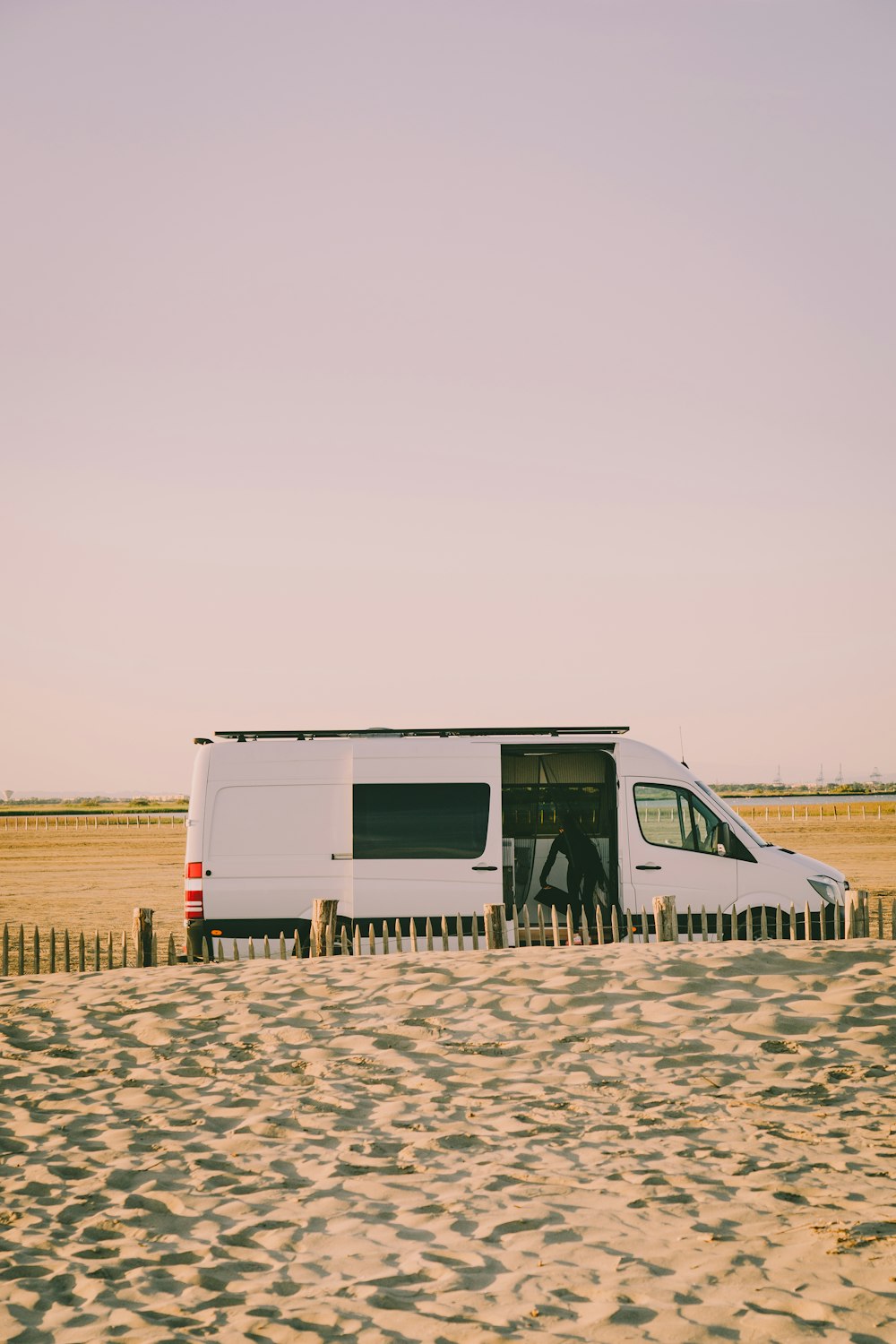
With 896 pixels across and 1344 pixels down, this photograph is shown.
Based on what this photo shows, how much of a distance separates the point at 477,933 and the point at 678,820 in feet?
7.51

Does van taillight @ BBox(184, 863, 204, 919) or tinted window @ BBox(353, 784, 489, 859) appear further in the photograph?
tinted window @ BBox(353, 784, 489, 859)

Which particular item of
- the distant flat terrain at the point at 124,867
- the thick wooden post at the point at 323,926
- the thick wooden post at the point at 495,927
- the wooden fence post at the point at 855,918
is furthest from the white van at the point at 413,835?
the distant flat terrain at the point at 124,867

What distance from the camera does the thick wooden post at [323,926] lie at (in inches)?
372

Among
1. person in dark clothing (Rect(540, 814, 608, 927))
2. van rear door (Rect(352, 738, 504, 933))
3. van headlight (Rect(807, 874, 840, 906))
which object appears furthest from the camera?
person in dark clothing (Rect(540, 814, 608, 927))

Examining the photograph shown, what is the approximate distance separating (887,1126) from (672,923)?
384cm

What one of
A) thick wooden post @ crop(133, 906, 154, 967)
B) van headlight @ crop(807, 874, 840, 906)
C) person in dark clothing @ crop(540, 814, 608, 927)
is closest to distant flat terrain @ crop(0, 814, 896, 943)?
thick wooden post @ crop(133, 906, 154, 967)

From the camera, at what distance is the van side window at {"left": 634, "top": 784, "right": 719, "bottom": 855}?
10.4 m

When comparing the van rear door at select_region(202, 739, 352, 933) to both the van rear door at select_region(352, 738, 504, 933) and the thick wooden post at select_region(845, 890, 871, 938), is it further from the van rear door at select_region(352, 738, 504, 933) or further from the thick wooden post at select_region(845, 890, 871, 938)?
the thick wooden post at select_region(845, 890, 871, 938)

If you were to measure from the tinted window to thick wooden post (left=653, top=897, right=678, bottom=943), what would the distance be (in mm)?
1772

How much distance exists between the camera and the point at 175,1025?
7664mm

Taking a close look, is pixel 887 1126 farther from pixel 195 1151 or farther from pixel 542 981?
pixel 195 1151

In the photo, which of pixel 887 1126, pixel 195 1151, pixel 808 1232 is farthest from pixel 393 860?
pixel 808 1232

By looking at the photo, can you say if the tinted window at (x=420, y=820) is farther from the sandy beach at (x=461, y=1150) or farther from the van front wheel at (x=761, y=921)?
the van front wheel at (x=761, y=921)

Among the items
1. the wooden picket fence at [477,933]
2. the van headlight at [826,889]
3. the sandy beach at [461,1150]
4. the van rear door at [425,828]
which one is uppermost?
the van rear door at [425,828]
